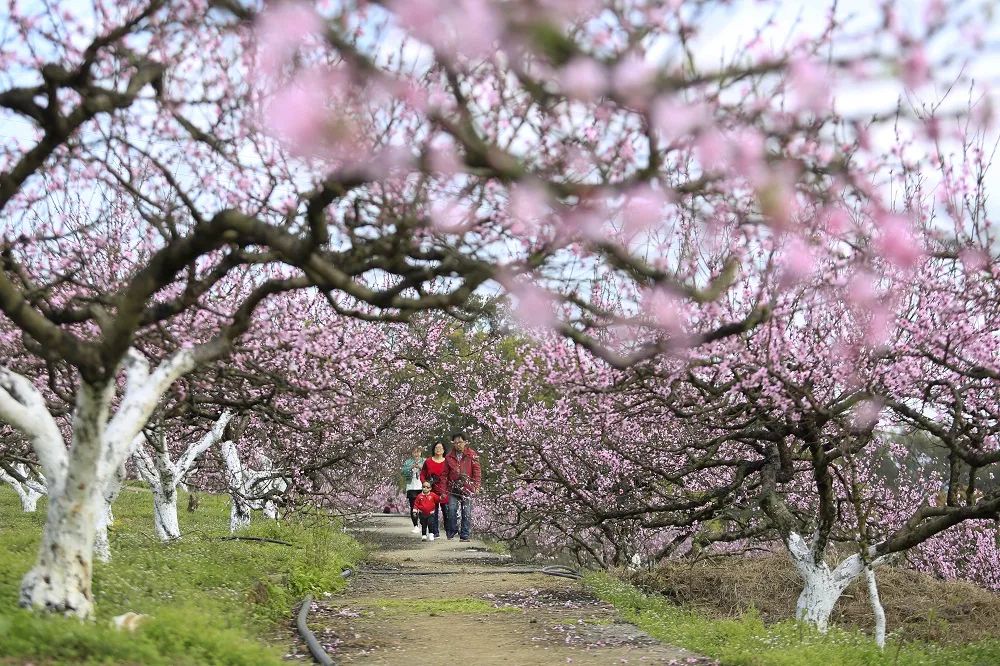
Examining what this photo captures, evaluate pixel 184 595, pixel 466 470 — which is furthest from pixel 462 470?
pixel 184 595

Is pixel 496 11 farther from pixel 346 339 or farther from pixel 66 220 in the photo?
pixel 346 339

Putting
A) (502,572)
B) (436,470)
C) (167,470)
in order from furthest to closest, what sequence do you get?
1. (436,470)
2. (502,572)
3. (167,470)

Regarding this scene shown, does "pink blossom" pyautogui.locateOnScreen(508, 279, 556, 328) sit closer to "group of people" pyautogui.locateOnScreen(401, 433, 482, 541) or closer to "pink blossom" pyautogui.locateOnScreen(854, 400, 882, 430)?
"pink blossom" pyautogui.locateOnScreen(854, 400, 882, 430)

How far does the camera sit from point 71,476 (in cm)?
723

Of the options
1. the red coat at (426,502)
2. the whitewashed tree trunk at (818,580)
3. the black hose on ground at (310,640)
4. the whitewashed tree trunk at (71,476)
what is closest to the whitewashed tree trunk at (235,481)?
the red coat at (426,502)

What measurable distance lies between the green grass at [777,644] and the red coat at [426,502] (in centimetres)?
871

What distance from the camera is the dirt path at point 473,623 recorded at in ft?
31.7

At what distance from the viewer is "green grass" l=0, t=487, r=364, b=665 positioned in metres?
6.39

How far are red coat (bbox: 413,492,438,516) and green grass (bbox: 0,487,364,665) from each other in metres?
1.70

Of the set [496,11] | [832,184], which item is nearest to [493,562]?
[832,184]

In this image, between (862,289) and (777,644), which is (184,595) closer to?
(777,644)

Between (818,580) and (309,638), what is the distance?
22.2ft

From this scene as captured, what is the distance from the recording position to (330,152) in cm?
589

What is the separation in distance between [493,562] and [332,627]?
9742 millimetres
